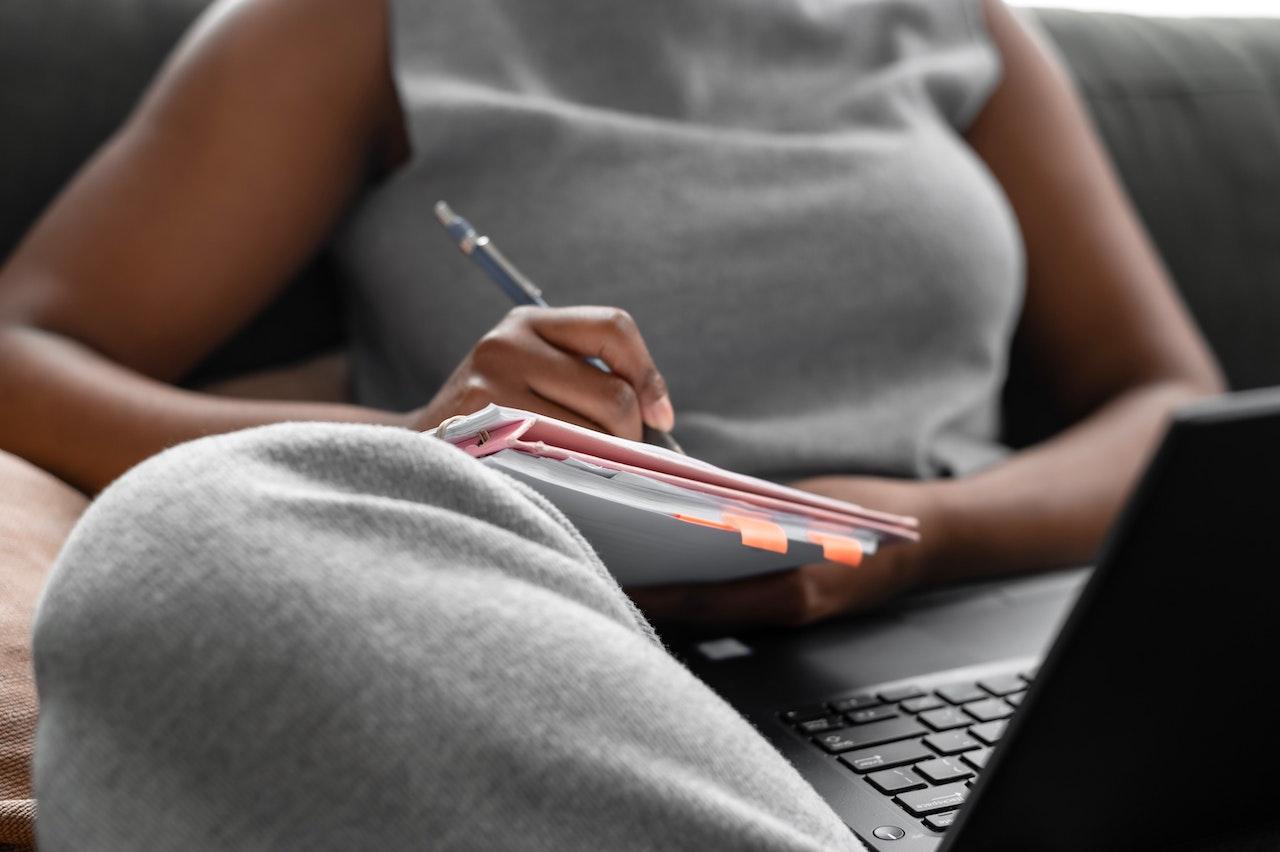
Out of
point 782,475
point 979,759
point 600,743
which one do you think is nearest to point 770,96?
point 782,475

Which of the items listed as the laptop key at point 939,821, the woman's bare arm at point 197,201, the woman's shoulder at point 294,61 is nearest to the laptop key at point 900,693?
the laptop key at point 939,821

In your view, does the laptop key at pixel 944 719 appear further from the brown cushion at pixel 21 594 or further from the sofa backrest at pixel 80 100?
the sofa backrest at pixel 80 100

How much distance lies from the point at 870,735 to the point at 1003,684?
0.11 metres

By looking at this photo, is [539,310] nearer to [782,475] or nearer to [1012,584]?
[782,475]

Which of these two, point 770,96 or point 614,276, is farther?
point 770,96

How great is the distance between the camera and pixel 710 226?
0.77 metres

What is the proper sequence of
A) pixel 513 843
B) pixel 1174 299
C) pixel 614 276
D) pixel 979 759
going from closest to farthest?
pixel 513 843
pixel 979 759
pixel 614 276
pixel 1174 299

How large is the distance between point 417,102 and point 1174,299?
658 mm

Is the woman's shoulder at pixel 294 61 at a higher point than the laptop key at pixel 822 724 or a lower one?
higher

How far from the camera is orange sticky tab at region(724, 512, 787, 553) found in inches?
17.9

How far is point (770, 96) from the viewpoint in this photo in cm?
86

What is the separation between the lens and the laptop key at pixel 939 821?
17.2 inches

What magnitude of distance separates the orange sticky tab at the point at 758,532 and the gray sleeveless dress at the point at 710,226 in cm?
28

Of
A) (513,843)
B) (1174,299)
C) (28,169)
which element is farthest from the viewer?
(1174,299)
